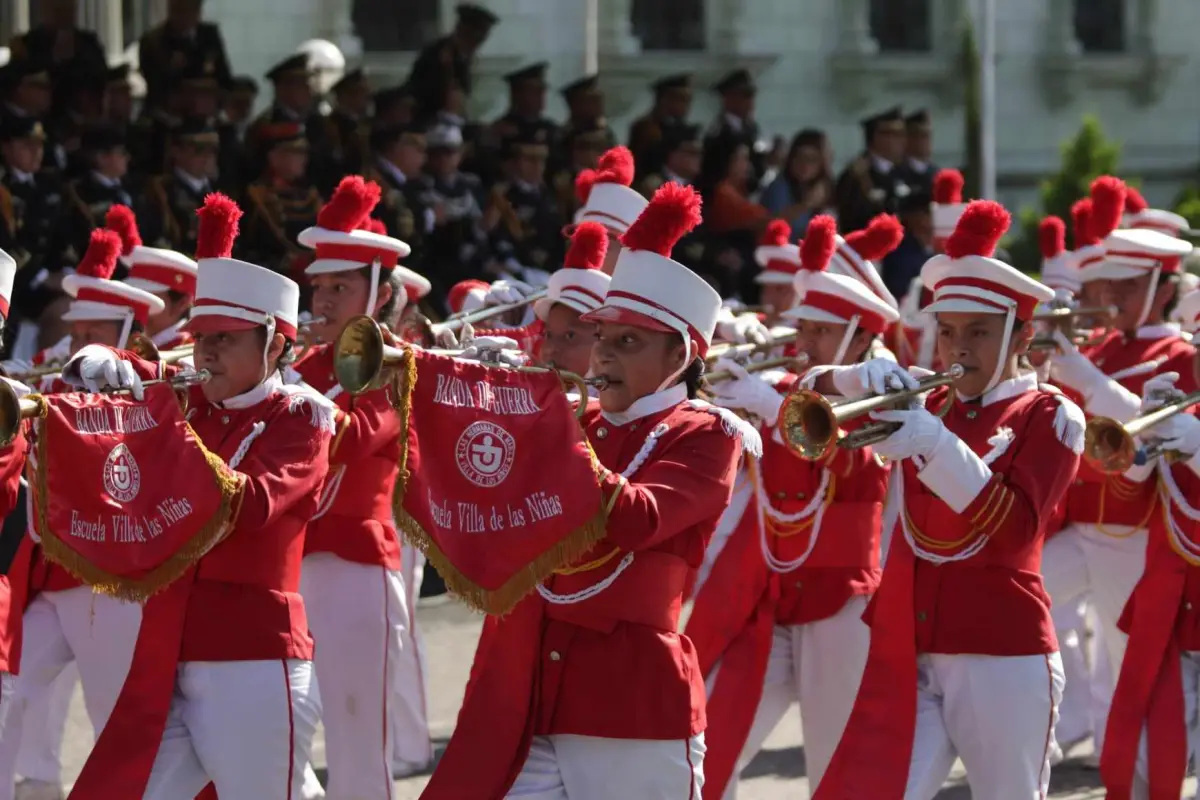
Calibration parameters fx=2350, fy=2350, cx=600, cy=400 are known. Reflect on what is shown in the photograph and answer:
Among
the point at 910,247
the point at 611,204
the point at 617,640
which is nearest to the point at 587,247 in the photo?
the point at 611,204

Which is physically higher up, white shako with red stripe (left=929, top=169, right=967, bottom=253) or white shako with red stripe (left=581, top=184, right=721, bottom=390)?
white shako with red stripe (left=581, top=184, right=721, bottom=390)

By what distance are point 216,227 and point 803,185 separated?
9.71 meters

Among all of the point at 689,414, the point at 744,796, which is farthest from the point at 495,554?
the point at 744,796

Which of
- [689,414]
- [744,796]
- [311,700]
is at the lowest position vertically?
[744,796]

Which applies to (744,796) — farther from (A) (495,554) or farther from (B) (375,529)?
(A) (495,554)

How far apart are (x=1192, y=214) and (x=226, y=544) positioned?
16.9 metres

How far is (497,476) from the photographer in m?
5.23

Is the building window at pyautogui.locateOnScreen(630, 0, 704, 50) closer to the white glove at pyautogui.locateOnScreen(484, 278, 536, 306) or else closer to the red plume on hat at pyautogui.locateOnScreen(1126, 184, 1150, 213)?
the red plume on hat at pyautogui.locateOnScreen(1126, 184, 1150, 213)

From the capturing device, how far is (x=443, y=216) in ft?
44.4

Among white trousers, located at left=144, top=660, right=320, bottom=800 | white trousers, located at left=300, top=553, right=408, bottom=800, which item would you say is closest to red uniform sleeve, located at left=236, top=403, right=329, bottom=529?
white trousers, located at left=144, top=660, right=320, bottom=800

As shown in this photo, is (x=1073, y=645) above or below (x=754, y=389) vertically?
below

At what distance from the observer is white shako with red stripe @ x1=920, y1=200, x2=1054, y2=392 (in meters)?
6.35

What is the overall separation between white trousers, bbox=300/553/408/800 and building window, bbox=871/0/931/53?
19.9 meters

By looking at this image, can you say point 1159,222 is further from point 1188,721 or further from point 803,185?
point 803,185
